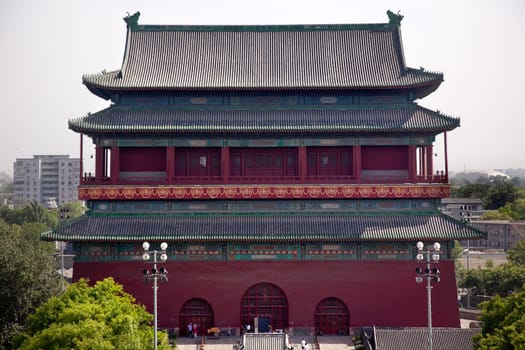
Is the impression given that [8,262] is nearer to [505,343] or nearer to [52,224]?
[505,343]

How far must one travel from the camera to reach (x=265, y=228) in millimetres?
37281

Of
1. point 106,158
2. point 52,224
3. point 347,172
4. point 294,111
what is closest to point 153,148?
point 106,158

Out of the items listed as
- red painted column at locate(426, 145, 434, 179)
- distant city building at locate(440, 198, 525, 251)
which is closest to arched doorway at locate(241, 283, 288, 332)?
red painted column at locate(426, 145, 434, 179)

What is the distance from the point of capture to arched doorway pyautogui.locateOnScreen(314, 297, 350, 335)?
37.7 metres

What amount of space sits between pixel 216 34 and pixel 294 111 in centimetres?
839

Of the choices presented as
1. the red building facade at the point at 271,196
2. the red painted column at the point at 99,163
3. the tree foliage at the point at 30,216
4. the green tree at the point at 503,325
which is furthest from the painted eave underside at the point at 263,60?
the tree foliage at the point at 30,216

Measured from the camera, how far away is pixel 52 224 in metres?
102

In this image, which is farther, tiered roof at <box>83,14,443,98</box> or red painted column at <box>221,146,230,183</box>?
tiered roof at <box>83,14,443,98</box>

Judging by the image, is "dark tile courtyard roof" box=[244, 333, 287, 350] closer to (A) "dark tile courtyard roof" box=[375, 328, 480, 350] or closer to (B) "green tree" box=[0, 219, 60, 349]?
(A) "dark tile courtyard roof" box=[375, 328, 480, 350]

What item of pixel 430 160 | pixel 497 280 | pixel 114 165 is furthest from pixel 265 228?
pixel 497 280

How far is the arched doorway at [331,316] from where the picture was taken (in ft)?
124

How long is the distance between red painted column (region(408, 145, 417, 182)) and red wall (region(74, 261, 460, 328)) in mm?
4937

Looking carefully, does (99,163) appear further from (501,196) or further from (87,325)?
(501,196)

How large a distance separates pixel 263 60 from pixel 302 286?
14317 mm
